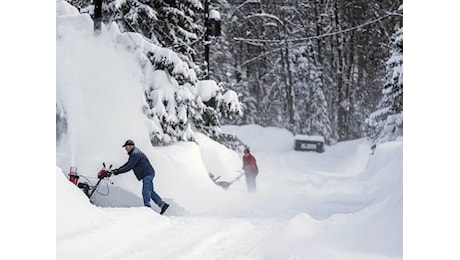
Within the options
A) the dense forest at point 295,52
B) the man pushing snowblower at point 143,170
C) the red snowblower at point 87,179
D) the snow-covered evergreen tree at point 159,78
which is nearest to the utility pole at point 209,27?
the dense forest at point 295,52

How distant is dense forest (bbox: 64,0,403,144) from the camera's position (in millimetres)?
10625

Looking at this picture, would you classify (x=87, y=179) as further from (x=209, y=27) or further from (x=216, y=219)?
(x=209, y=27)

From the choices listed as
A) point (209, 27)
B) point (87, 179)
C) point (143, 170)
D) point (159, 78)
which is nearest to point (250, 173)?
point (209, 27)

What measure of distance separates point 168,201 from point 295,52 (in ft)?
55.3

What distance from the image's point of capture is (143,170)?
818 cm

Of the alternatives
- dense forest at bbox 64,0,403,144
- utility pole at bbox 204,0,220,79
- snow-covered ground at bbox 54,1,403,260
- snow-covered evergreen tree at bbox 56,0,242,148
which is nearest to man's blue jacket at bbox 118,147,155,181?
snow-covered ground at bbox 54,1,403,260

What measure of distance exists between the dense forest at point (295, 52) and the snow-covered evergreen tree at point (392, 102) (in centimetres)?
3

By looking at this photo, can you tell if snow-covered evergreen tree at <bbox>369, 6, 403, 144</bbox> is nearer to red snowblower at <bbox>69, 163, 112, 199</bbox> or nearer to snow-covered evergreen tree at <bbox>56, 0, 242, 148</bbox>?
snow-covered evergreen tree at <bbox>56, 0, 242, 148</bbox>

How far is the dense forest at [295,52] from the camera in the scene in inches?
418

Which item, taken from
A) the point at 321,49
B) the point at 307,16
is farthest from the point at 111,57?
the point at 321,49

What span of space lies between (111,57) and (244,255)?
491 cm

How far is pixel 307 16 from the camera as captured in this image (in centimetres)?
1892

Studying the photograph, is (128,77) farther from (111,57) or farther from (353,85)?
(353,85)
